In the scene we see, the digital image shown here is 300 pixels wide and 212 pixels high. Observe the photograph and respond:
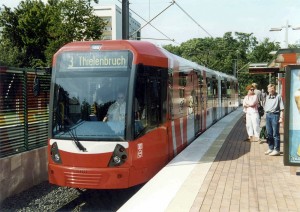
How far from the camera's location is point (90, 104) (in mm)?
7789

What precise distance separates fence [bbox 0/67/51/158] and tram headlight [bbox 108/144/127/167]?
1.93 m

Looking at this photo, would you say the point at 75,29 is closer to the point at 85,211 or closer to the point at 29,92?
the point at 29,92

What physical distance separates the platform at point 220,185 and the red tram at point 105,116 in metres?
0.64

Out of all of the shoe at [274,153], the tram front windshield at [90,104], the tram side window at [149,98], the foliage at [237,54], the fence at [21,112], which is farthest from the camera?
the foliage at [237,54]

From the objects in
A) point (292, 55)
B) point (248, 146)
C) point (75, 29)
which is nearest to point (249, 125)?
point (248, 146)

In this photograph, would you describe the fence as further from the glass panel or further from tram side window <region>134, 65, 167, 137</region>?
tram side window <region>134, 65, 167, 137</region>

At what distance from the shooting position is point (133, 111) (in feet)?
25.2

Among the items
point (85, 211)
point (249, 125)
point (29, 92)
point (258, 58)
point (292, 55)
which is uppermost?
point (258, 58)

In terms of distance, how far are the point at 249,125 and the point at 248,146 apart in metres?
0.94

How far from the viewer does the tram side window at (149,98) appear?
7863mm

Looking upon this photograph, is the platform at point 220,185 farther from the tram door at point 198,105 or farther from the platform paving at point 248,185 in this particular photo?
the tram door at point 198,105

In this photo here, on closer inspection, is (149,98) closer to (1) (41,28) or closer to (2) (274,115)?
(2) (274,115)

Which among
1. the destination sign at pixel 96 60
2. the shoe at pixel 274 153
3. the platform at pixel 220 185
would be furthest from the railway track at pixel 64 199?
Result: the shoe at pixel 274 153

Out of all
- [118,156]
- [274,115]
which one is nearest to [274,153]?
[274,115]
